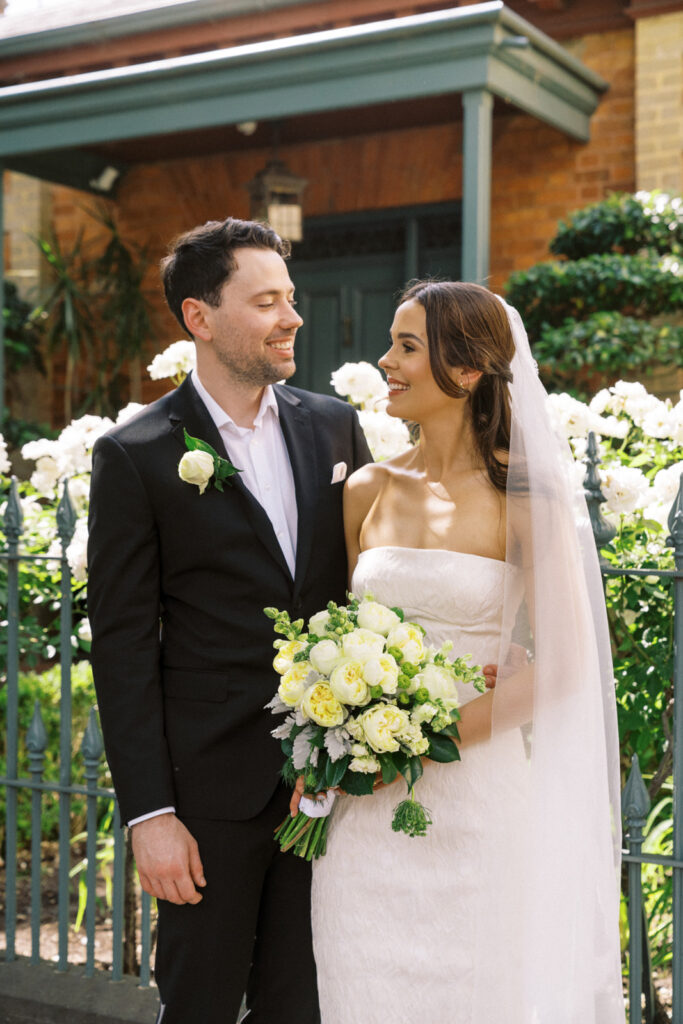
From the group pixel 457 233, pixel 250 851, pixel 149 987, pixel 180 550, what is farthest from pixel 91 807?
pixel 457 233

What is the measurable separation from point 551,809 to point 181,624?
36.6 inches

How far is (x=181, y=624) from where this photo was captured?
2.70 meters

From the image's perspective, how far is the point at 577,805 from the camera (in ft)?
7.97

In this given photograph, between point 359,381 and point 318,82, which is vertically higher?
point 318,82

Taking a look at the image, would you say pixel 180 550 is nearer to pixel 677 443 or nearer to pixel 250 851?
pixel 250 851

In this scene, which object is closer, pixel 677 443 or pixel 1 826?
pixel 677 443

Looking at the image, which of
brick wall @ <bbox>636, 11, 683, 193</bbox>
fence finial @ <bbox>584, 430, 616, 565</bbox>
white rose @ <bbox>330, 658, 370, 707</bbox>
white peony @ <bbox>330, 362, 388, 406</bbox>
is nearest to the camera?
white rose @ <bbox>330, 658, 370, 707</bbox>

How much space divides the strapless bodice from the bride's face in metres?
0.33

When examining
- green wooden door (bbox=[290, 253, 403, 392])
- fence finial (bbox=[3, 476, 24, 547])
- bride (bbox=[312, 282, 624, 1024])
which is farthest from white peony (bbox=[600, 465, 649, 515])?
green wooden door (bbox=[290, 253, 403, 392])

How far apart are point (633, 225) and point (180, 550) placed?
569cm

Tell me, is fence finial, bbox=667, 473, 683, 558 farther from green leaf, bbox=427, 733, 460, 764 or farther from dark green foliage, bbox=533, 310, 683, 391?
dark green foliage, bbox=533, 310, 683, 391

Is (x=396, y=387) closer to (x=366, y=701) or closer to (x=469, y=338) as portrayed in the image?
(x=469, y=338)

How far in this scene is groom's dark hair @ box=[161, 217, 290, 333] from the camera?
9.17ft

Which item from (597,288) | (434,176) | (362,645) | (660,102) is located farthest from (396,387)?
(434,176)
